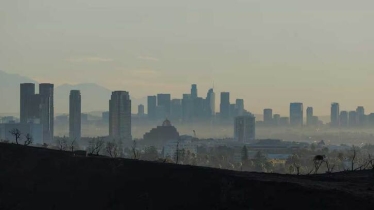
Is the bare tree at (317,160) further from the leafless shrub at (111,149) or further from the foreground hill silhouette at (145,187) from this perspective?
the leafless shrub at (111,149)

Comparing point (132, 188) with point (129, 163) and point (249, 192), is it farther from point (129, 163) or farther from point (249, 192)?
point (249, 192)

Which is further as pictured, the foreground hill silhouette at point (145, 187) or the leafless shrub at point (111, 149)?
the leafless shrub at point (111, 149)

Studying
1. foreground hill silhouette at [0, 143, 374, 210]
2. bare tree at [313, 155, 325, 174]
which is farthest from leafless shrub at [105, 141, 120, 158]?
bare tree at [313, 155, 325, 174]

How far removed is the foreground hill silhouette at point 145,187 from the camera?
37.0 metres

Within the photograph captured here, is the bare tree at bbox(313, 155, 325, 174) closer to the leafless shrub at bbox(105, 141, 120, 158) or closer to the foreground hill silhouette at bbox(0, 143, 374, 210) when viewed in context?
the foreground hill silhouette at bbox(0, 143, 374, 210)

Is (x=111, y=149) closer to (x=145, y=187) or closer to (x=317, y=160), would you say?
(x=317, y=160)

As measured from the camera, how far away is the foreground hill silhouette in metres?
37.0

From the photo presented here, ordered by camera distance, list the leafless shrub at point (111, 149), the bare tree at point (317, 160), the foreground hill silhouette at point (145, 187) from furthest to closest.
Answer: the leafless shrub at point (111, 149) → the bare tree at point (317, 160) → the foreground hill silhouette at point (145, 187)

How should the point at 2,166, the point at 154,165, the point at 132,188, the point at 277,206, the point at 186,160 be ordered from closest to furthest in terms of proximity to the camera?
the point at 277,206 → the point at 132,188 → the point at 154,165 → the point at 2,166 → the point at 186,160

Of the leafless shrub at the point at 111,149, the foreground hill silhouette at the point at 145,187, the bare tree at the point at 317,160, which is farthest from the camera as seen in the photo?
the leafless shrub at the point at 111,149

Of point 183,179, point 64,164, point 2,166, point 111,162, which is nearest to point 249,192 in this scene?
point 183,179

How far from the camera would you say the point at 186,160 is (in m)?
167

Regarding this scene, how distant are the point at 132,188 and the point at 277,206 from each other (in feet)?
31.2

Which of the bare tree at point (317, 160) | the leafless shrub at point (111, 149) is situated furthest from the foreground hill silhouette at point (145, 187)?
the leafless shrub at point (111, 149)
